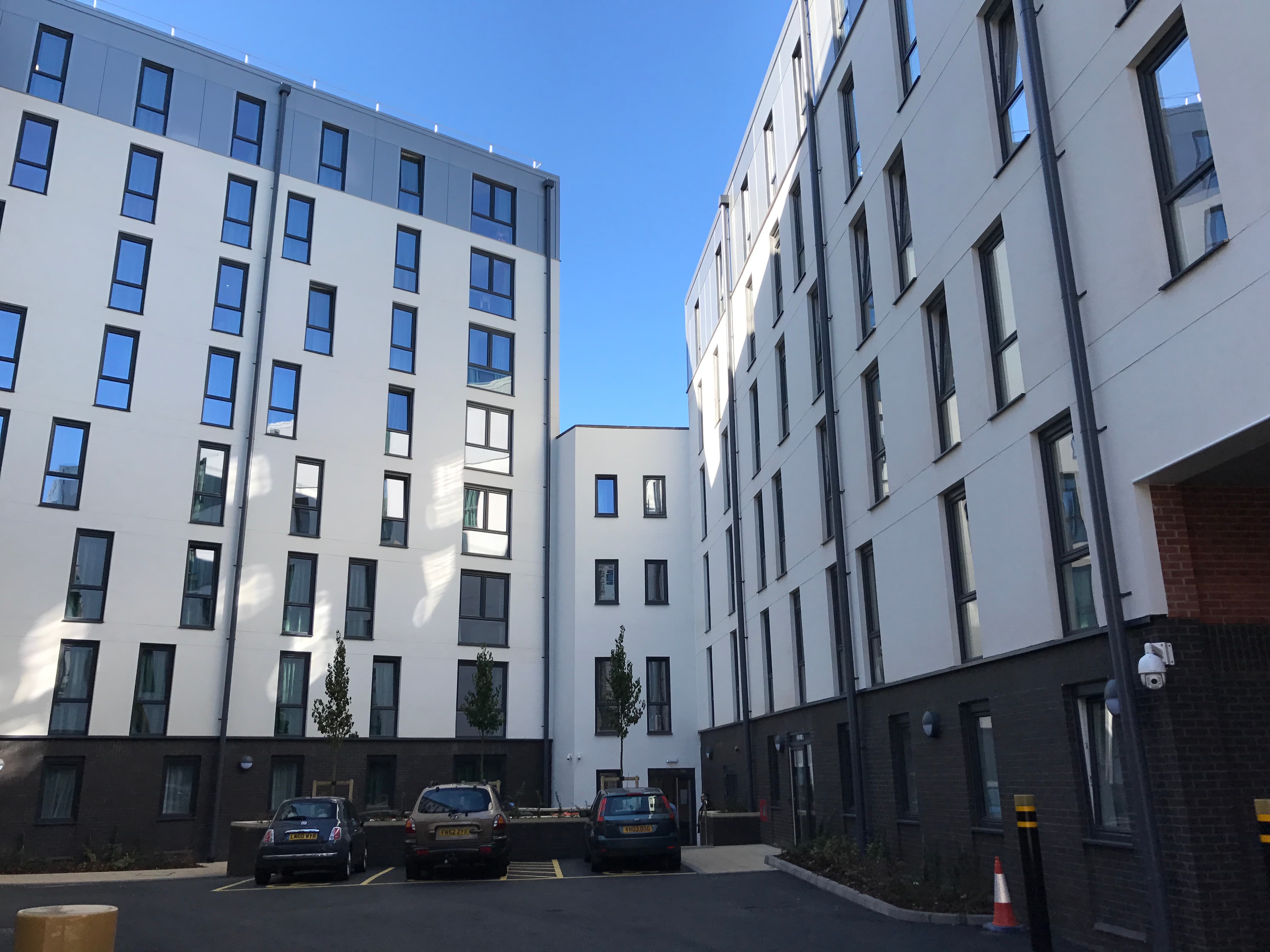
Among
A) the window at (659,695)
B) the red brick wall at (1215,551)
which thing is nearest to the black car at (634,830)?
the red brick wall at (1215,551)

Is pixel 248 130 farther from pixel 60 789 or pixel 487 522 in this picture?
pixel 60 789

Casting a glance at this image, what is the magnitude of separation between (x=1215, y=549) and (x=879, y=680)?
7552mm

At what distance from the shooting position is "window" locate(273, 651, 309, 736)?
80.7 ft

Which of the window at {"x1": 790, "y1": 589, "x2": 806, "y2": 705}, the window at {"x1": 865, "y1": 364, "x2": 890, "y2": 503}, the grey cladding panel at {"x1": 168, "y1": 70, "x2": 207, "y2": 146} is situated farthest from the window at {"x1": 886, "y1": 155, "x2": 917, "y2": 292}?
the grey cladding panel at {"x1": 168, "y1": 70, "x2": 207, "y2": 146}

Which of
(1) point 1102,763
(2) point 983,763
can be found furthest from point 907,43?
(1) point 1102,763

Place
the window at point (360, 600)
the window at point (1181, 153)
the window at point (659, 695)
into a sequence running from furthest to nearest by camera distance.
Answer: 1. the window at point (659, 695)
2. the window at point (360, 600)
3. the window at point (1181, 153)

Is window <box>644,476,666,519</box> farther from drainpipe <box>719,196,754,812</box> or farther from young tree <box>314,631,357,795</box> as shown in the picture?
young tree <box>314,631,357,795</box>

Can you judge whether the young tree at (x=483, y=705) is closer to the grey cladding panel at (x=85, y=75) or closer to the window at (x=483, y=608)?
the window at (x=483, y=608)

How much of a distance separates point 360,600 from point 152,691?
17.7 ft

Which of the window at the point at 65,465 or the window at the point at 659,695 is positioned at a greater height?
the window at the point at 65,465

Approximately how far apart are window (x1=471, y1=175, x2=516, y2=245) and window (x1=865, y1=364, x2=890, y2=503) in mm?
18404

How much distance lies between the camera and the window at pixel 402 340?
93.8 feet

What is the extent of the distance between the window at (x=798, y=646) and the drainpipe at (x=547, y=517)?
10.2 meters

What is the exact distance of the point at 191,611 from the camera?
24.0 metres
